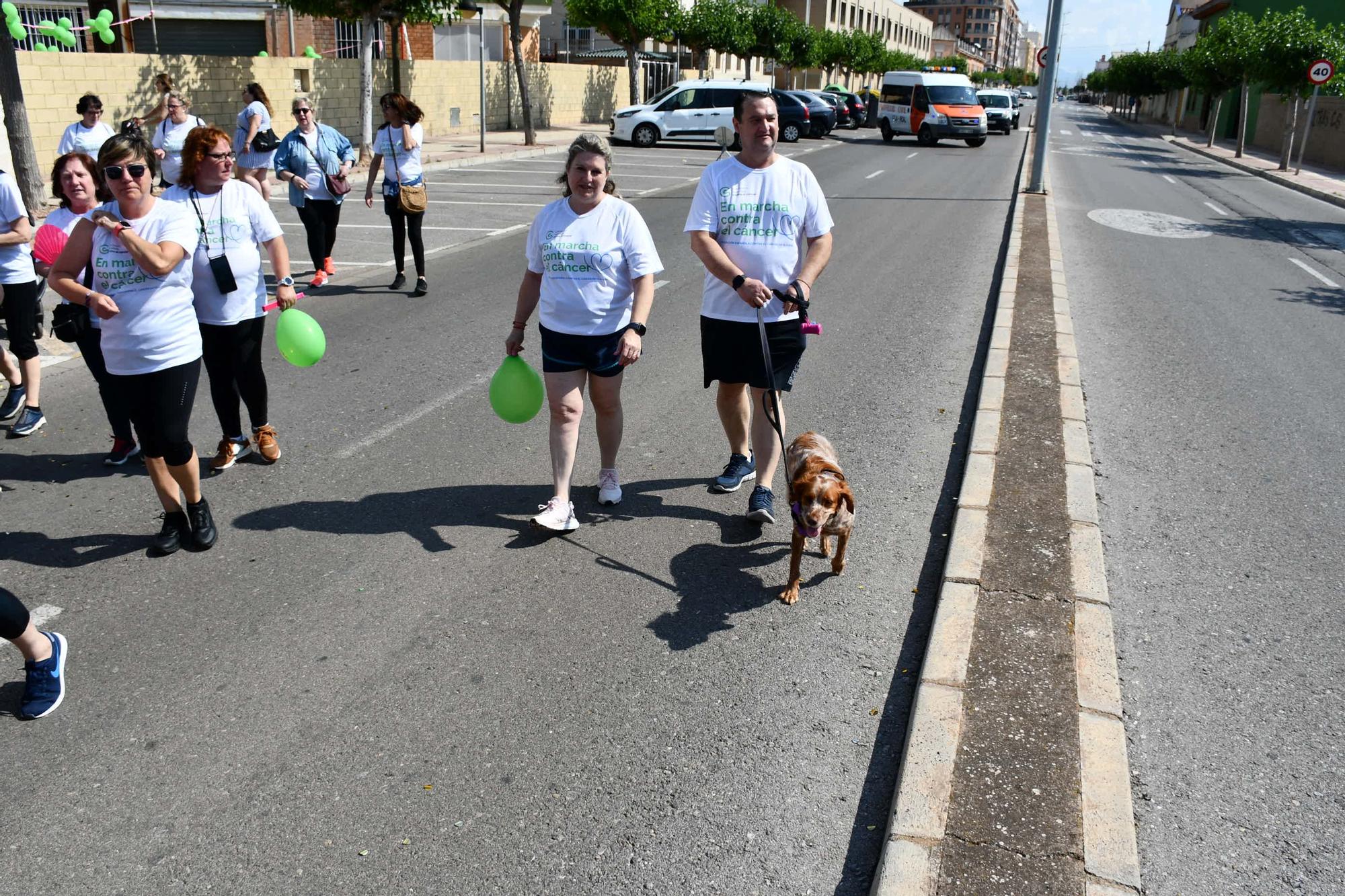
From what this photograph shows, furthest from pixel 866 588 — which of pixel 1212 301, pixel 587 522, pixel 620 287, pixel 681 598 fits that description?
pixel 1212 301

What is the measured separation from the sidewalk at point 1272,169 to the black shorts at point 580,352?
73.3 feet

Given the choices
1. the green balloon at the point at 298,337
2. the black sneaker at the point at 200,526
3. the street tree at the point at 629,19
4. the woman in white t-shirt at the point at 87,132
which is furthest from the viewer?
the street tree at the point at 629,19

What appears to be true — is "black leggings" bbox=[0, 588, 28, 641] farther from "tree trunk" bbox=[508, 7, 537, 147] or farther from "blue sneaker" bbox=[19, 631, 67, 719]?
"tree trunk" bbox=[508, 7, 537, 147]

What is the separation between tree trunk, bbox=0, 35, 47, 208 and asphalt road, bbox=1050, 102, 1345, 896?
1264cm

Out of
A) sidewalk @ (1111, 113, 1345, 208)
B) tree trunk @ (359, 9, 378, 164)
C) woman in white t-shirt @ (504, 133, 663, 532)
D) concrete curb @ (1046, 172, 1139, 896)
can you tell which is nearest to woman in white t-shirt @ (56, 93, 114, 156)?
woman in white t-shirt @ (504, 133, 663, 532)

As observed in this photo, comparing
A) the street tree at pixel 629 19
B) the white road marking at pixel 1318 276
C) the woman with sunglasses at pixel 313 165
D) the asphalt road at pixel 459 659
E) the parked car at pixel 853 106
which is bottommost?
the asphalt road at pixel 459 659

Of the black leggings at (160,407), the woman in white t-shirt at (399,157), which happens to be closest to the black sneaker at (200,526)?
the black leggings at (160,407)

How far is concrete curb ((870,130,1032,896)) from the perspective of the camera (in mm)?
2678

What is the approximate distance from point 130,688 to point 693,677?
1.96 meters

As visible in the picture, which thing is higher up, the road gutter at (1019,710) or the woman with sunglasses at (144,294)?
the woman with sunglasses at (144,294)

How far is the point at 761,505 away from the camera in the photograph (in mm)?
4797

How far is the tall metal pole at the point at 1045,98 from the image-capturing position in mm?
18516

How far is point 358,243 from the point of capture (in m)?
12.7

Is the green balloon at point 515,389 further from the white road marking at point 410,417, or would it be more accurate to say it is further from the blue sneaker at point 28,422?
the blue sneaker at point 28,422
